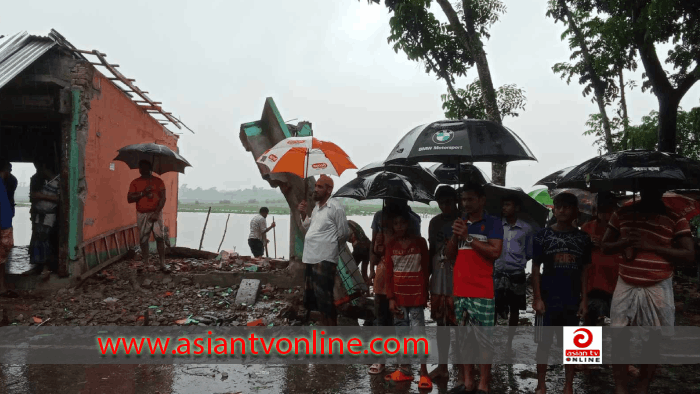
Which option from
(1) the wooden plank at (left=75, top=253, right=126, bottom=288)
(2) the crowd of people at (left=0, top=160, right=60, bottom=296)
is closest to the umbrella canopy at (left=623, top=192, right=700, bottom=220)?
(1) the wooden plank at (left=75, top=253, right=126, bottom=288)

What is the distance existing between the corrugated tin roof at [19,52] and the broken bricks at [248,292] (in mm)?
4191

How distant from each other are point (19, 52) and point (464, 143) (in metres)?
7.07

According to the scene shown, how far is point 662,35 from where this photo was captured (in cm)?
818

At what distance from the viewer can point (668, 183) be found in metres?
4.07

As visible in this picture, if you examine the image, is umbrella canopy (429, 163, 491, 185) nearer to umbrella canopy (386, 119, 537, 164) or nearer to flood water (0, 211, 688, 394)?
umbrella canopy (386, 119, 537, 164)

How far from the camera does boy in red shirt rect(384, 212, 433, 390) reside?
4582mm

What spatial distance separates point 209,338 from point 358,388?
2.33m

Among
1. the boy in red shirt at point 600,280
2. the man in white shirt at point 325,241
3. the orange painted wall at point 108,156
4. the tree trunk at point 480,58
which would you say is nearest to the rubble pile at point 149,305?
the orange painted wall at point 108,156

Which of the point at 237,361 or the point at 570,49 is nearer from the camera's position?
the point at 237,361

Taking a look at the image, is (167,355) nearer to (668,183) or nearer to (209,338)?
(209,338)

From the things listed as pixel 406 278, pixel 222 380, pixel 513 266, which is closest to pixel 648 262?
pixel 513 266

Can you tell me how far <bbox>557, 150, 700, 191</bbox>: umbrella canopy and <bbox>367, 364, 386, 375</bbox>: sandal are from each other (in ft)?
8.23

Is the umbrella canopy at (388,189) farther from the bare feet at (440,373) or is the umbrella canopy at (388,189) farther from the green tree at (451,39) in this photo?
the green tree at (451,39)

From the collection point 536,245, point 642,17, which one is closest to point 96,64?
point 536,245
